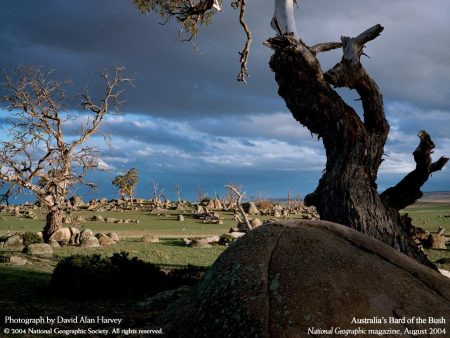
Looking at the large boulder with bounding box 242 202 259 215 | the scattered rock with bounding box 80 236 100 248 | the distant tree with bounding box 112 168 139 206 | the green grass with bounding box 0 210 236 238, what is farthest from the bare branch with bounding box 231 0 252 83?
the distant tree with bounding box 112 168 139 206

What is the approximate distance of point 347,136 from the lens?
12383 millimetres

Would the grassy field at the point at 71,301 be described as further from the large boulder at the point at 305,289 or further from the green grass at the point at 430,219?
the green grass at the point at 430,219

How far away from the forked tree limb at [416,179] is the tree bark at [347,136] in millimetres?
25

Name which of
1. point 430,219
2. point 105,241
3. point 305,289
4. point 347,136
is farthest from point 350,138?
point 430,219

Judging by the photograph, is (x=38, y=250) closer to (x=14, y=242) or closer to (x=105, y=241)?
(x=14, y=242)

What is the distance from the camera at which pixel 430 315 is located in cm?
653

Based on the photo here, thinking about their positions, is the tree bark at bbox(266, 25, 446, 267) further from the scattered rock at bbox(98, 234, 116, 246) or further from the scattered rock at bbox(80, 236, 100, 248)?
the scattered rock at bbox(98, 234, 116, 246)

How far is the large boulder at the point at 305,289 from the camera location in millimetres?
6277

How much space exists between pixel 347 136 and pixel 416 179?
2.30 m

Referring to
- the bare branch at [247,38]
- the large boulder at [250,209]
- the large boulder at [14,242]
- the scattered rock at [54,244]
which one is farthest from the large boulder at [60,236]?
the large boulder at [250,209]

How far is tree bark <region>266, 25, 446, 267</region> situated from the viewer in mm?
11945

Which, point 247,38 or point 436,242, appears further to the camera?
point 436,242

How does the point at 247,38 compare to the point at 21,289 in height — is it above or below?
above

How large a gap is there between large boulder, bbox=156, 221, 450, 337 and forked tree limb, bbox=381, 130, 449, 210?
5.08 metres
